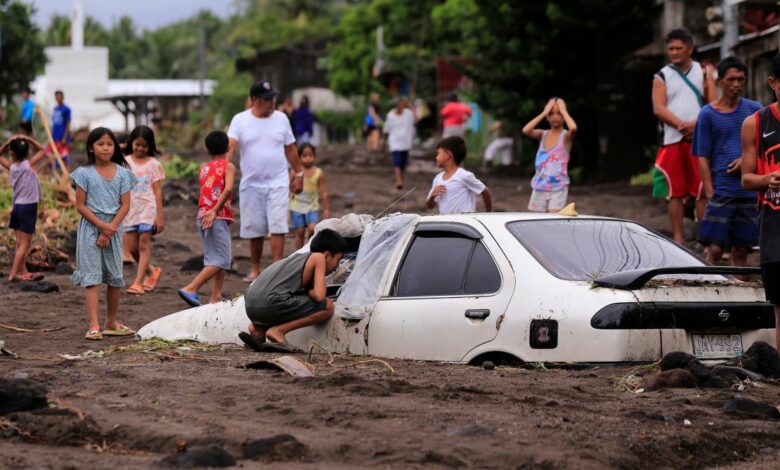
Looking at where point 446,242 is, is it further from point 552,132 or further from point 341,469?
point 552,132

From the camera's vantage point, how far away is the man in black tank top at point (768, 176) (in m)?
7.30

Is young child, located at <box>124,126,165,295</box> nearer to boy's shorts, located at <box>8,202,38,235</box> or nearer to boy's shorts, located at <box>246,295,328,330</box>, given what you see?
boy's shorts, located at <box>8,202,38,235</box>

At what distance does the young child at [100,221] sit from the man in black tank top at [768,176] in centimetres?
463

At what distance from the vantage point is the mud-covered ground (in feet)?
18.1

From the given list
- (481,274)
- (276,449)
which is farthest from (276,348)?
(276,449)

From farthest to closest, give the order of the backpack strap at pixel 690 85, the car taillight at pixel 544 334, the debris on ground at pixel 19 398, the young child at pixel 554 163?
1. the young child at pixel 554 163
2. the backpack strap at pixel 690 85
3. the car taillight at pixel 544 334
4. the debris on ground at pixel 19 398

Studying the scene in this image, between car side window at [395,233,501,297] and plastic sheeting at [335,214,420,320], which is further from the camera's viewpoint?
plastic sheeting at [335,214,420,320]

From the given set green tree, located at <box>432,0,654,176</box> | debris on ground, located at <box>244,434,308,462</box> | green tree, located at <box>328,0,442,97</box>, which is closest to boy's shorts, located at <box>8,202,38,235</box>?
debris on ground, located at <box>244,434,308,462</box>

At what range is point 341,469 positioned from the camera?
5.31 meters

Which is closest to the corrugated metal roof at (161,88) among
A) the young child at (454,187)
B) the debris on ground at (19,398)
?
the young child at (454,187)

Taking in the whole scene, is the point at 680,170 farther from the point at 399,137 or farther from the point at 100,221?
the point at 399,137

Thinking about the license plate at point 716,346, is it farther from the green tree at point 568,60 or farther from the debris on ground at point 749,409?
the green tree at point 568,60

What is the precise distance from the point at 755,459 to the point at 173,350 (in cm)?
413

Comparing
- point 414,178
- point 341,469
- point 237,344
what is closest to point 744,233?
point 237,344
